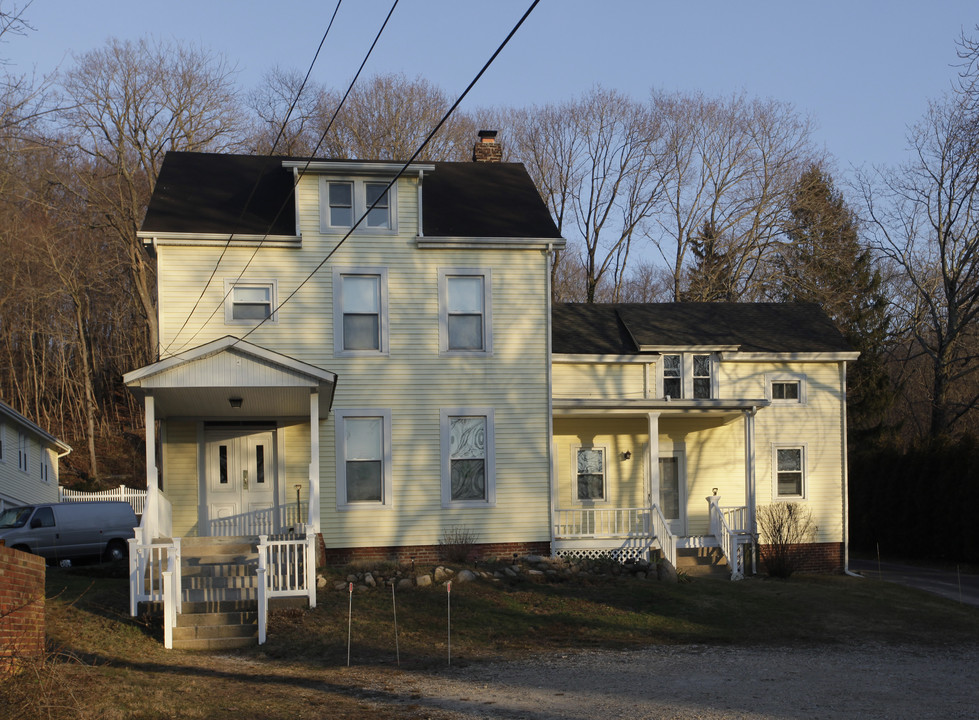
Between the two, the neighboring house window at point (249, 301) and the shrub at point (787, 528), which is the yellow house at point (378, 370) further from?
the shrub at point (787, 528)

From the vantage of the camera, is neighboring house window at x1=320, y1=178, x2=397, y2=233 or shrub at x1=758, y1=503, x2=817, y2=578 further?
shrub at x1=758, y1=503, x2=817, y2=578

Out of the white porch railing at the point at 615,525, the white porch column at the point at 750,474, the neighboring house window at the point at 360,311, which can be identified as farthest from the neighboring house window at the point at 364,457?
the white porch column at the point at 750,474

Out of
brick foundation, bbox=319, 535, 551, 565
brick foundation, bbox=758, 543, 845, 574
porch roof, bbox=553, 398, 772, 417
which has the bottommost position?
brick foundation, bbox=758, 543, 845, 574

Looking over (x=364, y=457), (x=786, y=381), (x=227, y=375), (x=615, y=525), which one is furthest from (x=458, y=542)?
(x=786, y=381)

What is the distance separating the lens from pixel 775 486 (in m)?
23.2

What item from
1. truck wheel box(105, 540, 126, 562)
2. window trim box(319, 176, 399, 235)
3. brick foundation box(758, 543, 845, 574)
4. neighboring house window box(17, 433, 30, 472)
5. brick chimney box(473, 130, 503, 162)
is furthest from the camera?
neighboring house window box(17, 433, 30, 472)

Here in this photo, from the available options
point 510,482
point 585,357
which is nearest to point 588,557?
point 510,482

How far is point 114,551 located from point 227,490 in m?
5.61

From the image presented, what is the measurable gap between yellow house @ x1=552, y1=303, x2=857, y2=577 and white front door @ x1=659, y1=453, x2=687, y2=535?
0.02 m

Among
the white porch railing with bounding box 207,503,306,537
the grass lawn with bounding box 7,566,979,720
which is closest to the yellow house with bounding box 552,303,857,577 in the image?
the grass lawn with bounding box 7,566,979,720

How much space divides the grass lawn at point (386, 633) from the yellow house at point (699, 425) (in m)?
3.34

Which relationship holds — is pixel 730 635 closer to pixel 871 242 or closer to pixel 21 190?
pixel 871 242

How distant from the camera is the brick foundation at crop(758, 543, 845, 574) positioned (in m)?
22.9

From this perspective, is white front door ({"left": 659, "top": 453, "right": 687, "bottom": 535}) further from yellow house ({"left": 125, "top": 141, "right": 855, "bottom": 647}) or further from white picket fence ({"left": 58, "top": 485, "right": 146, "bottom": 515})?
white picket fence ({"left": 58, "top": 485, "right": 146, "bottom": 515})
